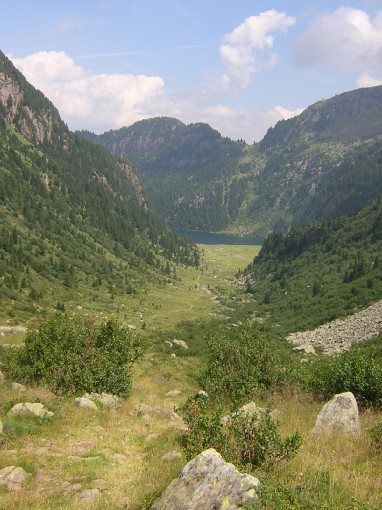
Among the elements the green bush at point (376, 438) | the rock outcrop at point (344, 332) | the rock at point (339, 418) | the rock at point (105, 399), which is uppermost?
the green bush at point (376, 438)

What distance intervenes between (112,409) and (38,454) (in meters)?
8.91

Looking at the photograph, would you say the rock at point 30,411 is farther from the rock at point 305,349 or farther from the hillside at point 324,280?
the hillside at point 324,280

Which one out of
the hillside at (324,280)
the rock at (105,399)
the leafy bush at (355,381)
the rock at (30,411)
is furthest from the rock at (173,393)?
the hillside at (324,280)

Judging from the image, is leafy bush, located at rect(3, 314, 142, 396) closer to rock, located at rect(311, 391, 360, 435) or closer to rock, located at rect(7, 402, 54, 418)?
rock, located at rect(7, 402, 54, 418)

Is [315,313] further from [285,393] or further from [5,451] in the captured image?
[5,451]

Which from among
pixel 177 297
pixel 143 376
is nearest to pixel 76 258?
pixel 177 297

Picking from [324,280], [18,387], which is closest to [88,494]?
[18,387]

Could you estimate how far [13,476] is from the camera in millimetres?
15648

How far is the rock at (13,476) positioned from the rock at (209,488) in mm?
6931

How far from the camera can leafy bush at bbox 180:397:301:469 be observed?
13.5 meters

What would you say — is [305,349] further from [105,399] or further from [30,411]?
[30,411]

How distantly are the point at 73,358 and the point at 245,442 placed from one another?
20.6 meters

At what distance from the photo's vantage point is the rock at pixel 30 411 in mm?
22062

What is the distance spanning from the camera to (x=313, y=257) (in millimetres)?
181375
